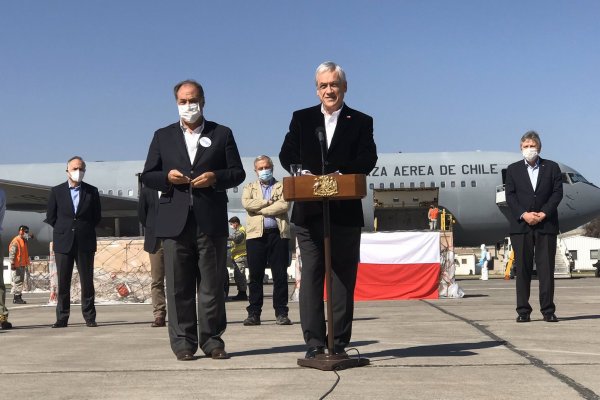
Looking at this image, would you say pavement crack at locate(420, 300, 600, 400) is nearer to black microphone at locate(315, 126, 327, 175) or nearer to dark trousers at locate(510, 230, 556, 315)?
dark trousers at locate(510, 230, 556, 315)

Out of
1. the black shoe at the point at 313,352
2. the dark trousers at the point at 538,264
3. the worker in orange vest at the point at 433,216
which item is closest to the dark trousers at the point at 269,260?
the dark trousers at the point at 538,264

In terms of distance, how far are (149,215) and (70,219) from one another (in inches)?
33.2

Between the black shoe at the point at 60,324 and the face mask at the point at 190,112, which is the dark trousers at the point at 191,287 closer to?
the face mask at the point at 190,112

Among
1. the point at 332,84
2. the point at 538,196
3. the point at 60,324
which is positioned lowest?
the point at 60,324

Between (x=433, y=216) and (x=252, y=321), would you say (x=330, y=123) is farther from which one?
(x=433, y=216)

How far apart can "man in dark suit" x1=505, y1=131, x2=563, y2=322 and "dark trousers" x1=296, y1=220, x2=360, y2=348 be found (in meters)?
3.09

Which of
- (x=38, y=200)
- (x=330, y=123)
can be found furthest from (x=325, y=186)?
(x=38, y=200)

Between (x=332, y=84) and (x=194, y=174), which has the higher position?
(x=332, y=84)

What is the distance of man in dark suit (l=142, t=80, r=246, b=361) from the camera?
5609mm

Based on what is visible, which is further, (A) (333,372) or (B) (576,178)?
(B) (576,178)

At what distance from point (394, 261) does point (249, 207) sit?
4.86 meters

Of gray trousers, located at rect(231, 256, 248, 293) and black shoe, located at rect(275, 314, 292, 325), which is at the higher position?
gray trousers, located at rect(231, 256, 248, 293)

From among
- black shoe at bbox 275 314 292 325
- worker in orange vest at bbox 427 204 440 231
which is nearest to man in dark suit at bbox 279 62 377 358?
black shoe at bbox 275 314 292 325

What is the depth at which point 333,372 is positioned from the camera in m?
4.74
